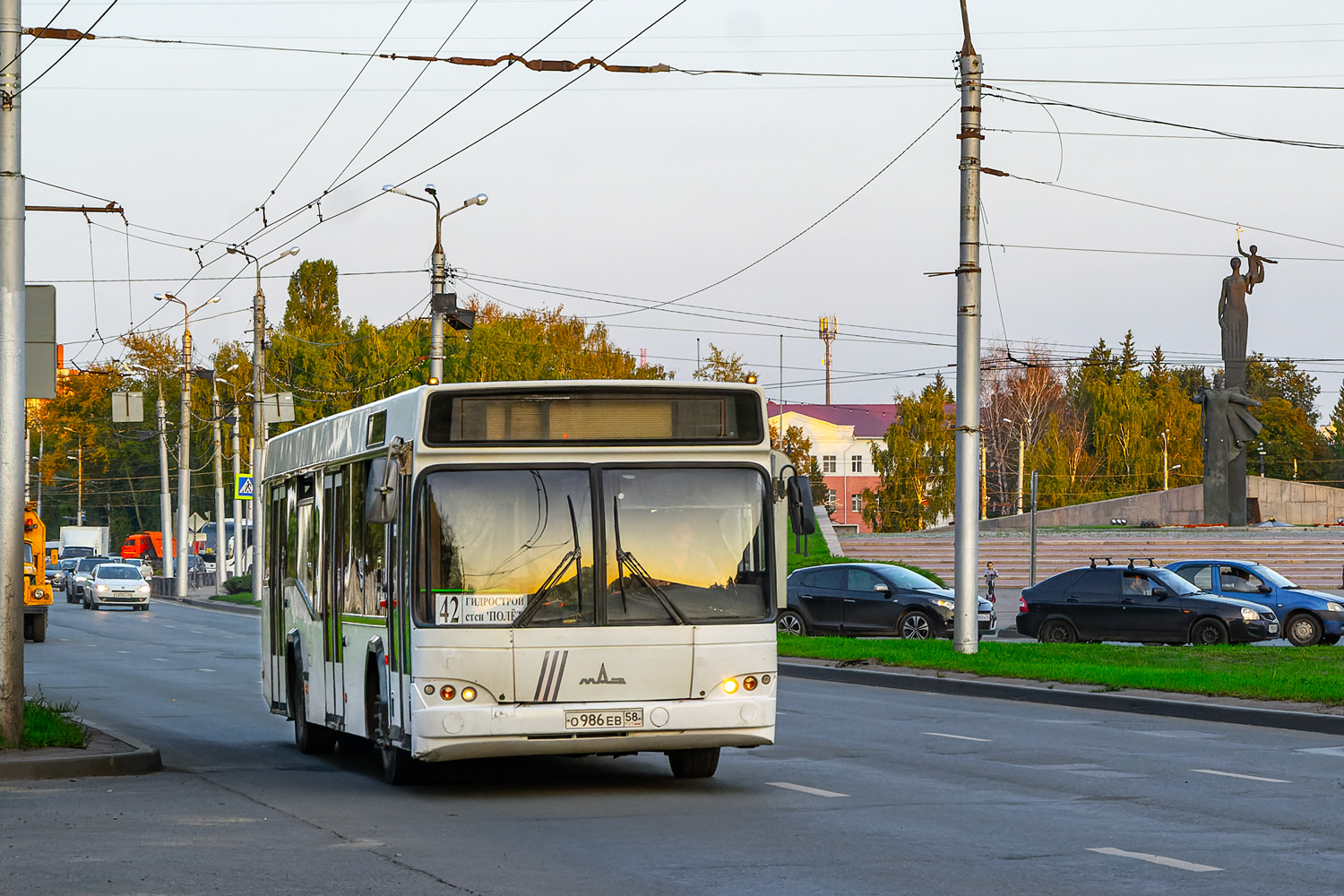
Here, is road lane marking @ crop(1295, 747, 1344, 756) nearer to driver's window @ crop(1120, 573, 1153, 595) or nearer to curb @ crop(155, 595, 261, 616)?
driver's window @ crop(1120, 573, 1153, 595)

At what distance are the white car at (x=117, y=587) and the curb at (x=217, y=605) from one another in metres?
1.88

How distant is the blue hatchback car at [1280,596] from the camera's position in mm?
28719

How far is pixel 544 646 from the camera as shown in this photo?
1041 centimetres

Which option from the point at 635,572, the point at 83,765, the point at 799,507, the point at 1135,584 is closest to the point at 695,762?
the point at 635,572

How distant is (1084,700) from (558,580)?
9.40m

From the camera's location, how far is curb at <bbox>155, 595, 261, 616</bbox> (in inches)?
1940

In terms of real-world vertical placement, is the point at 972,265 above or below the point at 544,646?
above

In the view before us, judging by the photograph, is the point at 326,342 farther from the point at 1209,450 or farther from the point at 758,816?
the point at 758,816

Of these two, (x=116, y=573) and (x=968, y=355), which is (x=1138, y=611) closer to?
(x=968, y=355)

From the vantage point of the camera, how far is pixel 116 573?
53.4m

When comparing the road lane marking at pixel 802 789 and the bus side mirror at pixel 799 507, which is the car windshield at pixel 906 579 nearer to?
the road lane marking at pixel 802 789

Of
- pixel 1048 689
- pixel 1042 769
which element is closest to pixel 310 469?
pixel 1042 769

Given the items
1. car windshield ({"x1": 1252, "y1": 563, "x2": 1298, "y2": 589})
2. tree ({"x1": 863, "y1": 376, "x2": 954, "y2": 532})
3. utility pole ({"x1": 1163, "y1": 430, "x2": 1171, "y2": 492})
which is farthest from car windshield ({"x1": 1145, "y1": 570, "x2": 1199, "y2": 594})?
utility pole ({"x1": 1163, "y1": 430, "x2": 1171, "y2": 492})

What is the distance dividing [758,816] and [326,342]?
6497 cm
